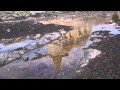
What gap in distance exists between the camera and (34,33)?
11391 millimetres

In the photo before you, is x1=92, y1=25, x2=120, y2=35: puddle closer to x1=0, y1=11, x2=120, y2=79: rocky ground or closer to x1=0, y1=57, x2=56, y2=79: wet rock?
x1=0, y1=11, x2=120, y2=79: rocky ground

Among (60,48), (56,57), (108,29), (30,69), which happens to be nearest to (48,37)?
(60,48)

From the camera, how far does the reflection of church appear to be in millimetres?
8169

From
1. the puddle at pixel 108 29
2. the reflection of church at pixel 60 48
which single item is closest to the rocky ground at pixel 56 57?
the reflection of church at pixel 60 48

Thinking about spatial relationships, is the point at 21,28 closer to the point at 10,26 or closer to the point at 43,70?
the point at 10,26

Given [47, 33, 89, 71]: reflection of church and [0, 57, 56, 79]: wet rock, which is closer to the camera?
[0, 57, 56, 79]: wet rock

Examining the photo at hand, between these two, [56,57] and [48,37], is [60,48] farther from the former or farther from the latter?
[48,37]

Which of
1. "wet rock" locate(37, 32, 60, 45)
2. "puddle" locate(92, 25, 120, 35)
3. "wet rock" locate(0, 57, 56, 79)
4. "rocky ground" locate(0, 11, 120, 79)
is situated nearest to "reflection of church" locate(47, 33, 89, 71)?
A: "rocky ground" locate(0, 11, 120, 79)

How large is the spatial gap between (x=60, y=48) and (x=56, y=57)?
0.96 m

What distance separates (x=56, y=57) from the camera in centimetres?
833

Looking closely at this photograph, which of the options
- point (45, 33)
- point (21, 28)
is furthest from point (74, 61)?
point (21, 28)
